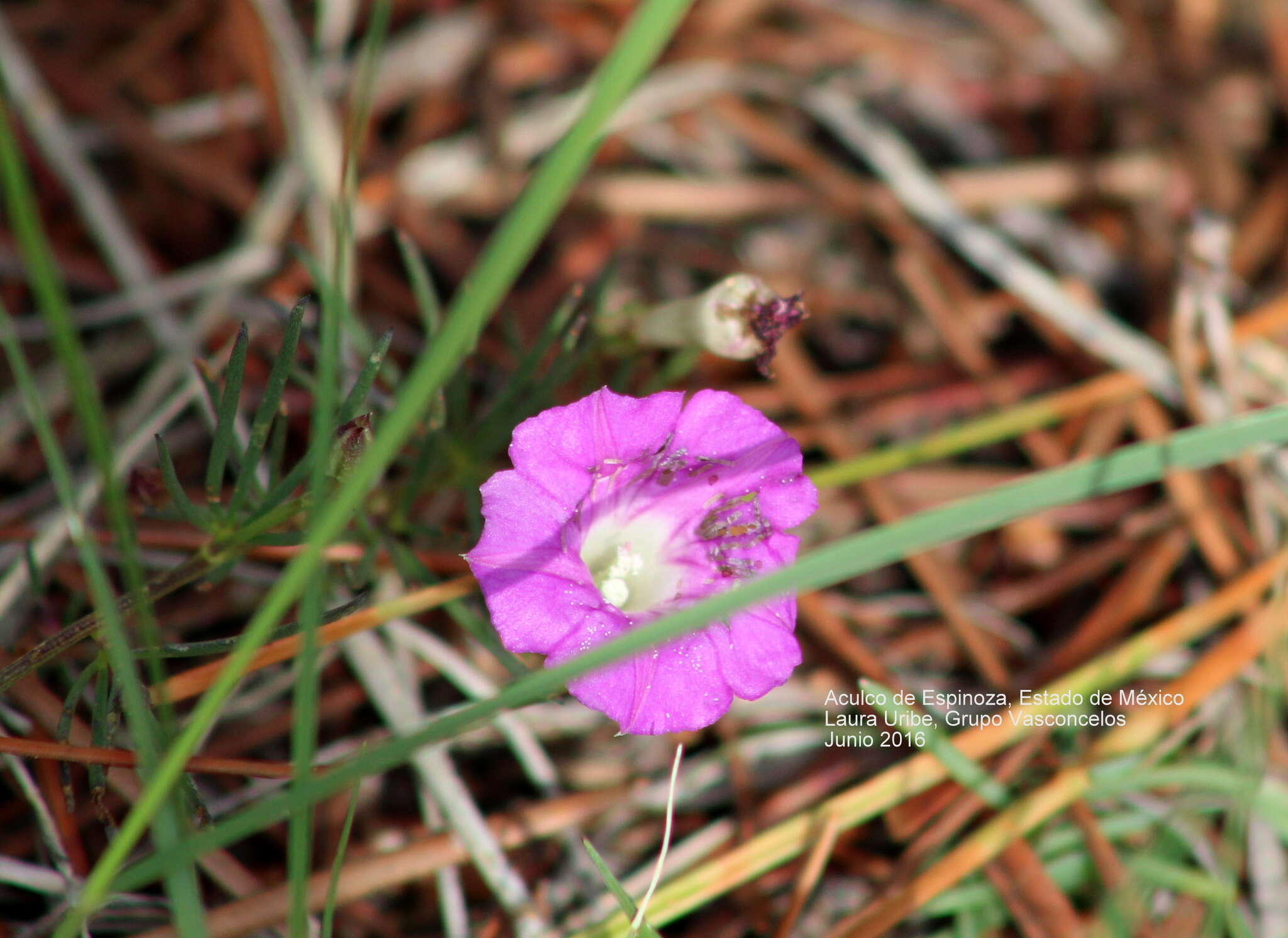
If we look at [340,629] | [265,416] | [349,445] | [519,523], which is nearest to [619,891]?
[519,523]

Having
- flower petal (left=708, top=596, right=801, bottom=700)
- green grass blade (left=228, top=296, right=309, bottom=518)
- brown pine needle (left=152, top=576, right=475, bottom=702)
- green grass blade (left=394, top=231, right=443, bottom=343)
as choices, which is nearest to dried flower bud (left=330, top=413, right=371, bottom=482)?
green grass blade (left=228, top=296, right=309, bottom=518)

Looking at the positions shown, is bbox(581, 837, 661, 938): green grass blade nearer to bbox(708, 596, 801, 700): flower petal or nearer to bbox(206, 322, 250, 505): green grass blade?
bbox(708, 596, 801, 700): flower petal

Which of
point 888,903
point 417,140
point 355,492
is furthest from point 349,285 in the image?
point 888,903

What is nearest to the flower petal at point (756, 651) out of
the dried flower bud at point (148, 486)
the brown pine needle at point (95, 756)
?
the brown pine needle at point (95, 756)

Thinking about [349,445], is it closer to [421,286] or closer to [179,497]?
[179,497]

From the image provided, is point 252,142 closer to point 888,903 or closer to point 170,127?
point 170,127

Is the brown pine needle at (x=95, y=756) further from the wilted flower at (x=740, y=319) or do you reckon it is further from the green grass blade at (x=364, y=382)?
the wilted flower at (x=740, y=319)
